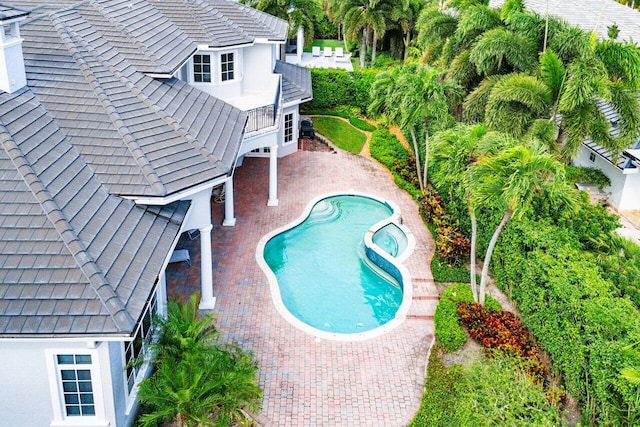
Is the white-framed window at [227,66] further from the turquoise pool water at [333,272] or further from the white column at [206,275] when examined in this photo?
the white column at [206,275]

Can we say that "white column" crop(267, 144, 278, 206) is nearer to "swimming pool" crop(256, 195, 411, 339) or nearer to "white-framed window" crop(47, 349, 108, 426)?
"swimming pool" crop(256, 195, 411, 339)

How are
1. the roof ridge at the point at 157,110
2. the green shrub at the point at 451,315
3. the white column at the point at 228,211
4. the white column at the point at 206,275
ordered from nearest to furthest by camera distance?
the roof ridge at the point at 157,110
the green shrub at the point at 451,315
the white column at the point at 206,275
the white column at the point at 228,211

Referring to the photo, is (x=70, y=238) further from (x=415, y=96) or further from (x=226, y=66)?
(x=415, y=96)

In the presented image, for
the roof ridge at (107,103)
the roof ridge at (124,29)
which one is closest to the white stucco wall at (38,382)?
the roof ridge at (107,103)

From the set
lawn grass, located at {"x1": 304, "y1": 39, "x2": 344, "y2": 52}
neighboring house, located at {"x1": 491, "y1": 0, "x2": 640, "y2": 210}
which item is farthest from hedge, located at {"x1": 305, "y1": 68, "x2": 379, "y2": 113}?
lawn grass, located at {"x1": 304, "y1": 39, "x2": 344, "y2": 52}

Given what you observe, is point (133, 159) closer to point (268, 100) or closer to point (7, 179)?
point (7, 179)

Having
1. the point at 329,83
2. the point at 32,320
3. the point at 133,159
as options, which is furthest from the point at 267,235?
the point at 329,83
